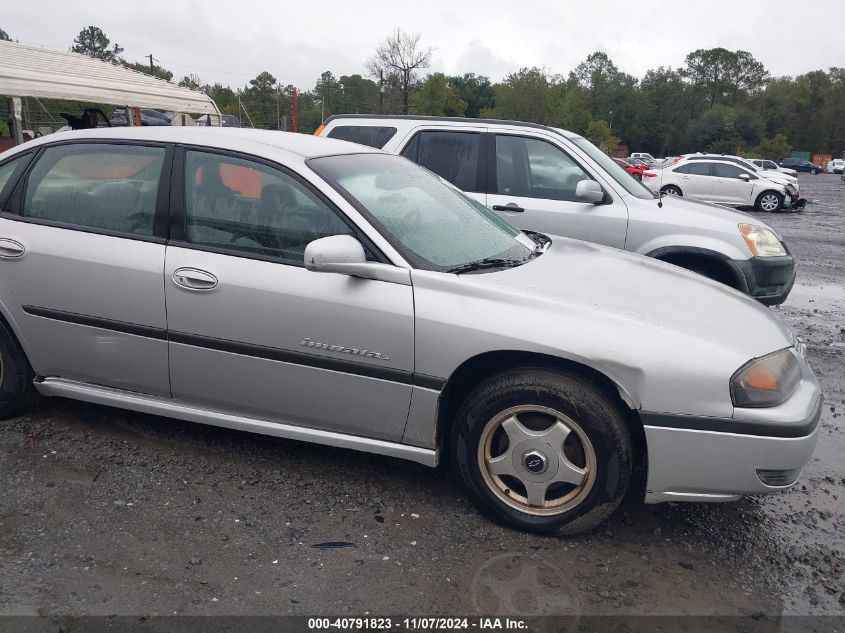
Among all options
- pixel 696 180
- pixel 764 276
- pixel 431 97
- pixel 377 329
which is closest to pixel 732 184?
pixel 696 180

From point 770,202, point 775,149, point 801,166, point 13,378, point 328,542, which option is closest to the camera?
point 328,542

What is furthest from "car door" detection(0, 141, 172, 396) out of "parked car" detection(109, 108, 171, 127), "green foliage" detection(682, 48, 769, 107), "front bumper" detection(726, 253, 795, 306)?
"green foliage" detection(682, 48, 769, 107)

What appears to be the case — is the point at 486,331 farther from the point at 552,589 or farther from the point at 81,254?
the point at 81,254

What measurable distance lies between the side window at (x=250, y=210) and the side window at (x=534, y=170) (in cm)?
320

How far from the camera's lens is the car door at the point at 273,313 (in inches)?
122

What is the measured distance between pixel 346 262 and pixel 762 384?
5.78 ft

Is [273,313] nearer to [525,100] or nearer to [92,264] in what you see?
[92,264]

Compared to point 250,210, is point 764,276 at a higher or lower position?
lower

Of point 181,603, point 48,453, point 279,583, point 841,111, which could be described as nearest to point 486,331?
point 279,583

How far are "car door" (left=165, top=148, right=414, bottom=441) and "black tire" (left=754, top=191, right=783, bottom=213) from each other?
20.7 metres

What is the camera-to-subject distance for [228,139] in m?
3.62

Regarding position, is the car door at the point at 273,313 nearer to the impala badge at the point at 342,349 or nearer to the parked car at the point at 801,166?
the impala badge at the point at 342,349

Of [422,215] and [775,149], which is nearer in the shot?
[422,215]

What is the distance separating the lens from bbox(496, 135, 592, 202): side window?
6.12m
